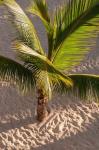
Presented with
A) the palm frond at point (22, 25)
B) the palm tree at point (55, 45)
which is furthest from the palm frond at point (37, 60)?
the palm frond at point (22, 25)

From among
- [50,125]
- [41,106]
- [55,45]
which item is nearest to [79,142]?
[50,125]

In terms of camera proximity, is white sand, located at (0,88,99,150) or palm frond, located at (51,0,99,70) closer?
palm frond, located at (51,0,99,70)

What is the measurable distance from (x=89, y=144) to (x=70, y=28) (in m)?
2.56

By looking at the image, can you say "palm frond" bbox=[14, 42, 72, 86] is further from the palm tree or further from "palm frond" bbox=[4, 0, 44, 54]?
"palm frond" bbox=[4, 0, 44, 54]

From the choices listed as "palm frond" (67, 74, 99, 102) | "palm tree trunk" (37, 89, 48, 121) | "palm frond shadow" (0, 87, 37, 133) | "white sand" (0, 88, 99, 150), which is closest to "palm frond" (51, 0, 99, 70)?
"palm frond" (67, 74, 99, 102)

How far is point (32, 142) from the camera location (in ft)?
22.5

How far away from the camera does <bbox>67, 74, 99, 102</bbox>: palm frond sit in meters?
5.79

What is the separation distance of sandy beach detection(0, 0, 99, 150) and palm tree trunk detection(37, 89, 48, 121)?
133mm

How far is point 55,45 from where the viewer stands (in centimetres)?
557

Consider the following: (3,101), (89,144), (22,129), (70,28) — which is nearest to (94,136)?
(89,144)

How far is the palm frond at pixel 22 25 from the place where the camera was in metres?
5.32

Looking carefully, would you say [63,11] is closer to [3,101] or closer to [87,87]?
[87,87]

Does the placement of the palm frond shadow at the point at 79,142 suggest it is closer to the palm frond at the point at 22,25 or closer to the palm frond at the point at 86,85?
the palm frond at the point at 86,85

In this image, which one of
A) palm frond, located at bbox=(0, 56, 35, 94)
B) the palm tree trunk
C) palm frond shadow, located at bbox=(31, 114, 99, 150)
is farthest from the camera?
palm frond shadow, located at bbox=(31, 114, 99, 150)
